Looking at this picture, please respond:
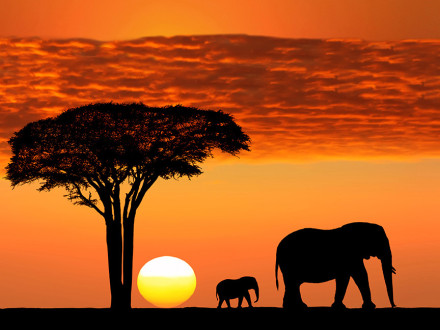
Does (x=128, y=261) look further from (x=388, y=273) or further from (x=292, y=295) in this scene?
(x=388, y=273)

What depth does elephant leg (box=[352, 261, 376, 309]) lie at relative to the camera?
3941 cm

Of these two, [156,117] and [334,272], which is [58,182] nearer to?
[156,117]

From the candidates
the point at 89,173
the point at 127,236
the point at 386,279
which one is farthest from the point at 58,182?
the point at 386,279

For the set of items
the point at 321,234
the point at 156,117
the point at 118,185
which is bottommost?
the point at 321,234

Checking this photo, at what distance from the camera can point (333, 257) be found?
4028 cm

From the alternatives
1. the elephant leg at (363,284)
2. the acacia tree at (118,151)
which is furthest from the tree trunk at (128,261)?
the elephant leg at (363,284)

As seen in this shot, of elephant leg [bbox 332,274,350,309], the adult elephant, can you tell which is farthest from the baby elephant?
elephant leg [bbox 332,274,350,309]
